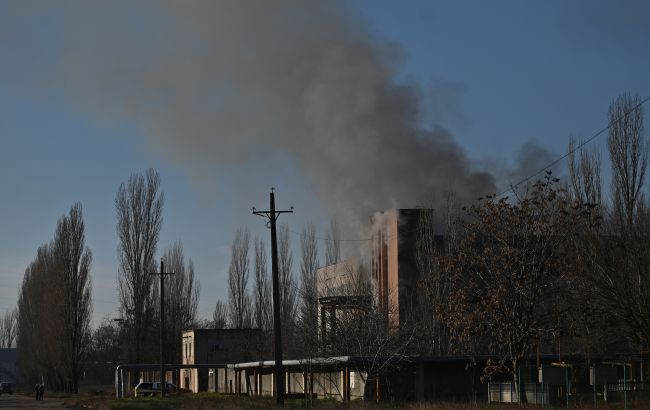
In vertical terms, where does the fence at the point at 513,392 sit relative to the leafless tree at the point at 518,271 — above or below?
below

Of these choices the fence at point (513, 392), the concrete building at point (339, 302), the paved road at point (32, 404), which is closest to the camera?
the fence at point (513, 392)

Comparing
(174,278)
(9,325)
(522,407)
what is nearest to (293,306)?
(174,278)

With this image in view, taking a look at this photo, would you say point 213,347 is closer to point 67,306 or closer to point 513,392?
point 67,306

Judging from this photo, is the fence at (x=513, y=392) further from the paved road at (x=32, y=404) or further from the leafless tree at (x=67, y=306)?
the leafless tree at (x=67, y=306)

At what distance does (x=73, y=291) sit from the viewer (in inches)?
2970

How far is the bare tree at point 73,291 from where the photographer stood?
247 feet

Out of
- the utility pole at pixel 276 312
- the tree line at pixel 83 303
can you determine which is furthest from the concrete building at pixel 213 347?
the utility pole at pixel 276 312

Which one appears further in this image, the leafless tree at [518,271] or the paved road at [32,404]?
the paved road at [32,404]

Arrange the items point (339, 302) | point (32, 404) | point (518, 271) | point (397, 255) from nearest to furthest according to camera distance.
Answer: point (518, 271) → point (339, 302) → point (397, 255) → point (32, 404)

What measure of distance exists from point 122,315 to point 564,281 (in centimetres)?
4676

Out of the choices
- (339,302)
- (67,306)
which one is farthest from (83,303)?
(339,302)

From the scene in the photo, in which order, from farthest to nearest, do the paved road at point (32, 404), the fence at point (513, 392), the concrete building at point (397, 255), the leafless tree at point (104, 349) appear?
1. the leafless tree at point (104, 349)
2. the concrete building at point (397, 255)
3. the paved road at point (32, 404)
4. the fence at point (513, 392)

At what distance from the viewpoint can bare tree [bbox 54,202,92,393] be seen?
247ft

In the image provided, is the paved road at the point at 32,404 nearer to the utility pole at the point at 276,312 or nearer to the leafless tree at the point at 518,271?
the utility pole at the point at 276,312
